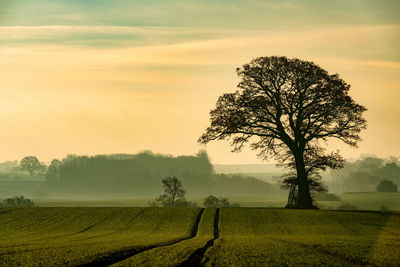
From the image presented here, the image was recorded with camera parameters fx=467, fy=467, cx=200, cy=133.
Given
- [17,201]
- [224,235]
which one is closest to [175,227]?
[224,235]

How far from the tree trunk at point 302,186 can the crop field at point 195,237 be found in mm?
4727

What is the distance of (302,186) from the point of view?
190 ft

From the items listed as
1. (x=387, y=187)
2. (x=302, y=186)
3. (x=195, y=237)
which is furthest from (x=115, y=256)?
(x=387, y=187)

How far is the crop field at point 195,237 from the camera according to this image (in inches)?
998

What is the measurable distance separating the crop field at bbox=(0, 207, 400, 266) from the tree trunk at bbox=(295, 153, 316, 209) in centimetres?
473

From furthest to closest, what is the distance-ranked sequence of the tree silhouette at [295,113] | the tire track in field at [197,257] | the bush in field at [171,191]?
the bush in field at [171,191] < the tree silhouette at [295,113] < the tire track in field at [197,257]

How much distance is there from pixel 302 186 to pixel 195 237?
24.2 metres

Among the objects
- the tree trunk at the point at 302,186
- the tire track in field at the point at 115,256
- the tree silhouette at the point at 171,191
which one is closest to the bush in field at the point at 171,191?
the tree silhouette at the point at 171,191

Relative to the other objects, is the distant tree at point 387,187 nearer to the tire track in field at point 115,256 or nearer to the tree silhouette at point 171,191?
the tree silhouette at point 171,191

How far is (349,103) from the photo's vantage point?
5606 cm

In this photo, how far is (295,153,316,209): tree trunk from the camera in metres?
57.7

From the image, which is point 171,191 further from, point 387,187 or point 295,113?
point 387,187

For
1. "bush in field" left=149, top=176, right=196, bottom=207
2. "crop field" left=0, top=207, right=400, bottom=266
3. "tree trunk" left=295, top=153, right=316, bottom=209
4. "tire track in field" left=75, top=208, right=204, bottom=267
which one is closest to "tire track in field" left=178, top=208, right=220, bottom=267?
"crop field" left=0, top=207, right=400, bottom=266

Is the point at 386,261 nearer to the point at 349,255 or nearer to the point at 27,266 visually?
the point at 349,255
